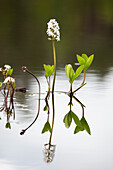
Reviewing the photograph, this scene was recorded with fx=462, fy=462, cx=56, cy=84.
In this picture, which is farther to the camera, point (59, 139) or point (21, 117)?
point (21, 117)

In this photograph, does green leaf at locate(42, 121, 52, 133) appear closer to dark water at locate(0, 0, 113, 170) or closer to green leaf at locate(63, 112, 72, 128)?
dark water at locate(0, 0, 113, 170)

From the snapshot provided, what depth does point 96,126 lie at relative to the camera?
11.7ft

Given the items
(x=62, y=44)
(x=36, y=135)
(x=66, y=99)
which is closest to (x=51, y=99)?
(x=66, y=99)

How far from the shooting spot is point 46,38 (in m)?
10.4

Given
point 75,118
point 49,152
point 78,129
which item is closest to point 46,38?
point 75,118

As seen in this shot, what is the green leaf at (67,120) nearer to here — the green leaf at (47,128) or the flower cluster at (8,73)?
the green leaf at (47,128)

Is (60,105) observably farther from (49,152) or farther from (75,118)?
(49,152)

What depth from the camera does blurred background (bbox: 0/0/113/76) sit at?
752 centimetres

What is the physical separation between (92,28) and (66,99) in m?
9.14

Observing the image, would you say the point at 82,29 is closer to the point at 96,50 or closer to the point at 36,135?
the point at 96,50

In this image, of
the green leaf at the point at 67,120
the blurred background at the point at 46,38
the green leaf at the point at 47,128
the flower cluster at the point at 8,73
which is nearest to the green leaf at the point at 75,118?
the green leaf at the point at 67,120

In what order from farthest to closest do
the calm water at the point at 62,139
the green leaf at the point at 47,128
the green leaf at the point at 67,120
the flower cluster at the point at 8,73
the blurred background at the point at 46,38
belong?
the blurred background at the point at 46,38
the flower cluster at the point at 8,73
the green leaf at the point at 67,120
the green leaf at the point at 47,128
the calm water at the point at 62,139

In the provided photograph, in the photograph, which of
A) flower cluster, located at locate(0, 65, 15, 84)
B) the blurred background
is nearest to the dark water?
the blurred background

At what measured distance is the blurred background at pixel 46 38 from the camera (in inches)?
296
